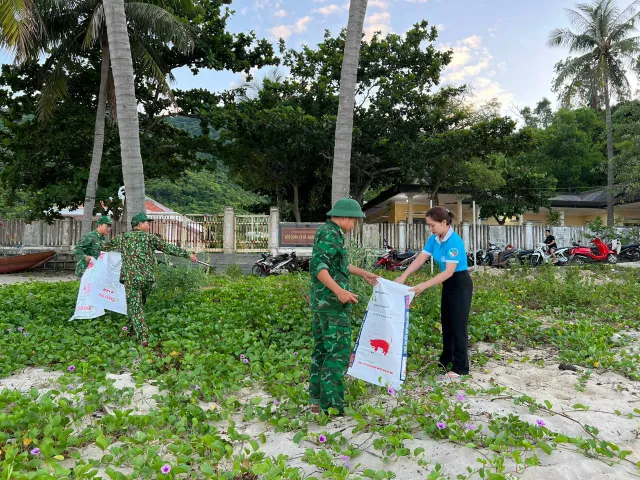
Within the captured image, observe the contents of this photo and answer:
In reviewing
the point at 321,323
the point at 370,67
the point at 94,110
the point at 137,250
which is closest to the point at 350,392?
the point at 321,323

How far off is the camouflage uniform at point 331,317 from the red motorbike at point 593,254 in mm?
16773

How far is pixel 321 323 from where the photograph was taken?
3.66 metres

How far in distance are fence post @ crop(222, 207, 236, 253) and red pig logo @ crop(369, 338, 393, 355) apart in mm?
14306

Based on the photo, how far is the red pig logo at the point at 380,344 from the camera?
3.90m

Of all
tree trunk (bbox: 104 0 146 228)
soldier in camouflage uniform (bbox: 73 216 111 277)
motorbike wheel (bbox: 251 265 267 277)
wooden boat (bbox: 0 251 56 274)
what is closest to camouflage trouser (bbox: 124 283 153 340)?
soldier in camouflage uniform (bbox: 73 216 111 277)

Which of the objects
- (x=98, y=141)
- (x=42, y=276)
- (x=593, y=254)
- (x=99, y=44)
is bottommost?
(x=42, y=276)

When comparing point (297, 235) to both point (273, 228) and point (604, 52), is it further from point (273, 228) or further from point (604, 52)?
point (604, 52)

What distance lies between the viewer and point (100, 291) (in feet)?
22.5

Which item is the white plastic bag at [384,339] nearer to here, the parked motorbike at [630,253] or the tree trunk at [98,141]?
the tree trunk at [98,141]

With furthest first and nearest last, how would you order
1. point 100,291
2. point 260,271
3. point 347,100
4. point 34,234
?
1. point 34,234
2. point 260,271
3. point 347,100
4. point 100,291

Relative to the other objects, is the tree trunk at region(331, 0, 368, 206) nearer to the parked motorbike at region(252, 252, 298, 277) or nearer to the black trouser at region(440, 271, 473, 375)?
the black trouser at region(440, 271, 473, 375)

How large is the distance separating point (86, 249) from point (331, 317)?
196 inches

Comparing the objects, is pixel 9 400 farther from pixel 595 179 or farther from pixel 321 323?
pixel 595 179

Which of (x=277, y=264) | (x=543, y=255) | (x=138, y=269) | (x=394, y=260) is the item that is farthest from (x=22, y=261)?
(x=543, y=255)
